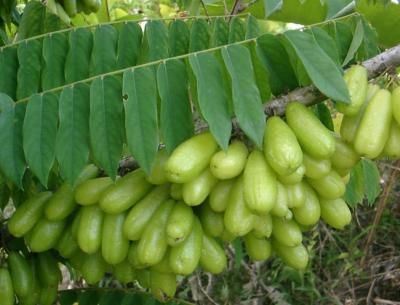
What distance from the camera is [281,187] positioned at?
1.72 metres

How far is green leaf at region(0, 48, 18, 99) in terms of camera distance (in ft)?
7.12

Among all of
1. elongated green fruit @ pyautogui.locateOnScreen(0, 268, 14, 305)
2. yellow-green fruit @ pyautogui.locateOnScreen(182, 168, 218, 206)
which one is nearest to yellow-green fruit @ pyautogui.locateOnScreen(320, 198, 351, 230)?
yellow-green fruit @ pyautogui.locateOnScreen(182, 168, 218, 206)

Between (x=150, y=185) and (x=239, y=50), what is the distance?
0.50 meters

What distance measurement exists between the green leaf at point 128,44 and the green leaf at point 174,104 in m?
0.35

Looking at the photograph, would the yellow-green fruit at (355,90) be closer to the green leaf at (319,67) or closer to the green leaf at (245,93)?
the green leaf at (319,67)

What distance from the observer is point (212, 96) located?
1739 millimetres

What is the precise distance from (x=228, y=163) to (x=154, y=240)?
33 centimetres

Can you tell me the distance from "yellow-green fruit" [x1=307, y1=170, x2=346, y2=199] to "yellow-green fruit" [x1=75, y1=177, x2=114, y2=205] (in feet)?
2.07

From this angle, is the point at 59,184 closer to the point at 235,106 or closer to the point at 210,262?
the point at 210,262

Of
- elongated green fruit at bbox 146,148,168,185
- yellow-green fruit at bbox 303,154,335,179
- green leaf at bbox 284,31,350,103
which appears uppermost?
green leaf at bbox 284,31,350,103

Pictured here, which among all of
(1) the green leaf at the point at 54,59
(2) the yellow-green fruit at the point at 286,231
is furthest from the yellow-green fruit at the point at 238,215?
(1) the green leaf at the point at 54,59

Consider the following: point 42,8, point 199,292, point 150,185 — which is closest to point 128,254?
point 150,185

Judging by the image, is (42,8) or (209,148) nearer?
(209,148)

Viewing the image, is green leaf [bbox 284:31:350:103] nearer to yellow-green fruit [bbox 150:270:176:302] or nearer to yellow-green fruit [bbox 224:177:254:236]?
yellow-green fruit [bbox 224:177:254:236]
